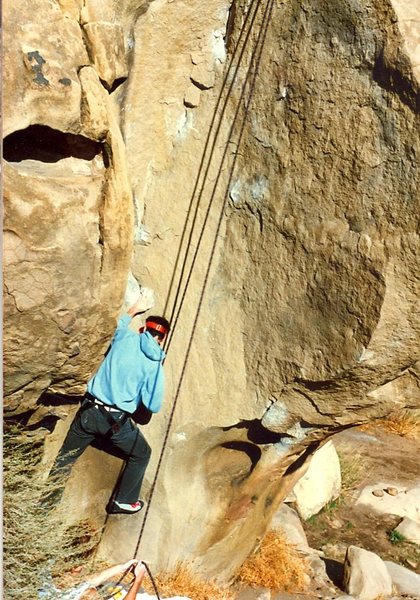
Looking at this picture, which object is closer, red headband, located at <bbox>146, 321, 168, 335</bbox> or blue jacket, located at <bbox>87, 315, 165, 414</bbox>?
blue jacket, located at <bbox>87, 315, 165, 414</bbox>

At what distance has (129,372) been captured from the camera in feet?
19.9

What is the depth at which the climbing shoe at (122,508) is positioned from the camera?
6.76m

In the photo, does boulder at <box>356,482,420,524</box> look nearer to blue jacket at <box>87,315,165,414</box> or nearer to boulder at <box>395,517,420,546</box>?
boulder at <box>395,517,420,546</box>

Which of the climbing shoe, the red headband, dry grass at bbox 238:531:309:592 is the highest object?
the red headband

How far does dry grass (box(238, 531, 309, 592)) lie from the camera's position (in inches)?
305

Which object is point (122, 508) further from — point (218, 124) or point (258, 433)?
point (218, 124)

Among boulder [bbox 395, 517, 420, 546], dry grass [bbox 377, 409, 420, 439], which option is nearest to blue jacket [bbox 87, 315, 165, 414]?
boulder [bbox 395, 517, 420, 546]

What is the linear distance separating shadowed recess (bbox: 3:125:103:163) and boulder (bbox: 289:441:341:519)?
5.17 m

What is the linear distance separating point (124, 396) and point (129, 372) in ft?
0.75

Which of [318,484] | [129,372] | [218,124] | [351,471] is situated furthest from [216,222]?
[351,471]

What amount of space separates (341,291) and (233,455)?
1.82 meters

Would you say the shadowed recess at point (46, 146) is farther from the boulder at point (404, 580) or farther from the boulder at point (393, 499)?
the boulder at point (393, 499)

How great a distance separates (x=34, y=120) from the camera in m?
4.68

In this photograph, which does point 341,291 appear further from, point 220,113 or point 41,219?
point 41,219
